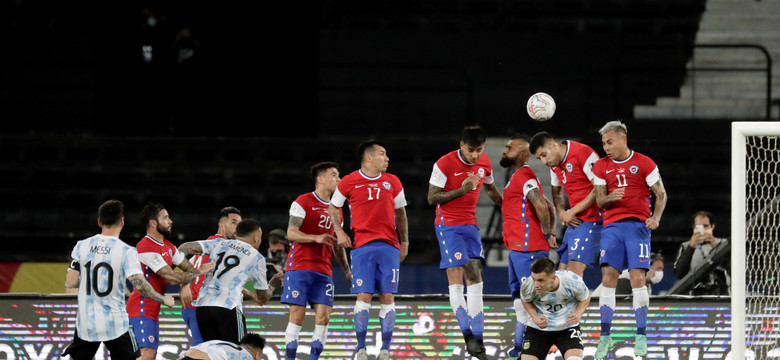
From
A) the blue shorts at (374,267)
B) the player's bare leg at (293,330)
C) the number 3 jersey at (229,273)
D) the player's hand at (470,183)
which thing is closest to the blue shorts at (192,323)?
the number 3 jersey at (229,273)

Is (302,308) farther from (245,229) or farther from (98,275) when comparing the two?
(98,275)

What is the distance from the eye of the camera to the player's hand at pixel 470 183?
10.6 metres

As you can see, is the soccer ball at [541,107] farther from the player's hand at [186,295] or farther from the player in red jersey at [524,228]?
the player's hand at [186,295]

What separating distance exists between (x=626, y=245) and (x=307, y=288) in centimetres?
298

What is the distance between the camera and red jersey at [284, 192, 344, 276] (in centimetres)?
1099

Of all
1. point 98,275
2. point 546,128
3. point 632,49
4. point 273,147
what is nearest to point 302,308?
point 98,275

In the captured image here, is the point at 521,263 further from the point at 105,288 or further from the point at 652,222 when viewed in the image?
the point at 105,288

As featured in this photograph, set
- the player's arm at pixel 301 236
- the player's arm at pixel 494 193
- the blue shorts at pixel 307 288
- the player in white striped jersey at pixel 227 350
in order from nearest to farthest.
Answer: the player in white striped jersey at pixel 227 350, the player's arm at pixel 301 236, the blue shorts at pixel 307 288, the player's arm at pixel 494 193

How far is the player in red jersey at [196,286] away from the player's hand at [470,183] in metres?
2.22

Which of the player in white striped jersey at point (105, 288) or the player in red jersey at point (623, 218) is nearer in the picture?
the player in white striped jersey at point (105, 288)

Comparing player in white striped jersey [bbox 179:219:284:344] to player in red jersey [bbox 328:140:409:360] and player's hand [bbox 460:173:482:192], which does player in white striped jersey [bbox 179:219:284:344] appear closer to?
player in red jersey [bbox 328:140:409:360]

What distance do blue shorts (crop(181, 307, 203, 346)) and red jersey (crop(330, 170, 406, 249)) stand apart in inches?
66.3

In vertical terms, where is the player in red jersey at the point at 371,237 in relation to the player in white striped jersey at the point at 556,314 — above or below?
above

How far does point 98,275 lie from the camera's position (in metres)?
9.35
